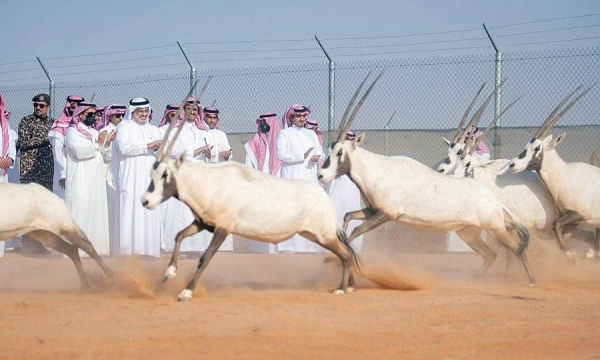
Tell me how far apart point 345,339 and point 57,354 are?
1971mm

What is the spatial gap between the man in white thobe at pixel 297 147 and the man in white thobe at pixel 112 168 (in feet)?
8.00

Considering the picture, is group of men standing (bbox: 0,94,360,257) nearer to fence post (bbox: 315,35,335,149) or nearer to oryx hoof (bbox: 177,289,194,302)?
fence post (bbox: 315,35,335,149)

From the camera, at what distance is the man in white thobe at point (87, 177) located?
15.5 metres

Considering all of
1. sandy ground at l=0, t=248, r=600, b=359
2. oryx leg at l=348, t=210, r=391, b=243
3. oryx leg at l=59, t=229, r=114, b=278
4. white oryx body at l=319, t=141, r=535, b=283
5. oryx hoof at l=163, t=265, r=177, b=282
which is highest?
white oryx body at l=319, t=141, r=535, b=283

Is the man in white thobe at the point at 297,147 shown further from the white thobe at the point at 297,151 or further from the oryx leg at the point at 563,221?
the oryx leg at the point at 563,221

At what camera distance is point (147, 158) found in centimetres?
1527

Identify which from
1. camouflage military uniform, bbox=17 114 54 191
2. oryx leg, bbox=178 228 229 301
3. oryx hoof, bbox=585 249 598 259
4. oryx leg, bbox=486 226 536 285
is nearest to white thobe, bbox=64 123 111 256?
camouflage military uniform, bbox=17 114 54 191

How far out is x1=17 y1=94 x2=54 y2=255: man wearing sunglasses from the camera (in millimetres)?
16766

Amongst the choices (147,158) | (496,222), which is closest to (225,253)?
(147,158)

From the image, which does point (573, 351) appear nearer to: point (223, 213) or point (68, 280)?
point (223, 213)

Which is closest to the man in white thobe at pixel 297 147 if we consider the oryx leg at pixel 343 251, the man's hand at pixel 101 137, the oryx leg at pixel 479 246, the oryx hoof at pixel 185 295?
the man's hand at pixel 101 137

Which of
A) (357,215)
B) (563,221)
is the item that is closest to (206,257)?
(357,215)

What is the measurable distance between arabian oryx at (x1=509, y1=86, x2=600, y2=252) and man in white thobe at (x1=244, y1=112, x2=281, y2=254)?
5.37 m

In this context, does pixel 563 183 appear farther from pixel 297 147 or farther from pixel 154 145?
pixel 154 145
